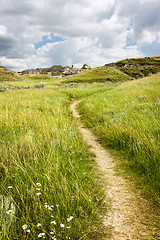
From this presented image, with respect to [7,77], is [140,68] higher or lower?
higher

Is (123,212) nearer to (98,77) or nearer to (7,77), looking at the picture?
(98,77)

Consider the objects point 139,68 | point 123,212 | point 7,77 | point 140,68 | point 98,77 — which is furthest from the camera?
point 7,77

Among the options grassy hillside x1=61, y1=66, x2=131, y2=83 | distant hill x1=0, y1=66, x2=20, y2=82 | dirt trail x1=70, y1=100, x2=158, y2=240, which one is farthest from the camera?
distant hill x1=0, y1=66, x2=20, y2=82

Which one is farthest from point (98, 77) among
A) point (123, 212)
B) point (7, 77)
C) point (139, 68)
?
point (7, 77)

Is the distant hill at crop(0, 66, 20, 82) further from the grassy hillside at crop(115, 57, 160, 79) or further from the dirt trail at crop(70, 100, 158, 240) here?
the dirt trail at crop(70, 100, 158, 240)

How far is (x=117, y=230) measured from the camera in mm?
2285

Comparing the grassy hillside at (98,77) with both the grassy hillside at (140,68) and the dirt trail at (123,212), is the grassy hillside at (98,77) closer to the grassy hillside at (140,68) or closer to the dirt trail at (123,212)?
the grassy hillside at (140,68)

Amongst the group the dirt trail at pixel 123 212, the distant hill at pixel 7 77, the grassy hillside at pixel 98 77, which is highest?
the distant hill at pixel 7 77

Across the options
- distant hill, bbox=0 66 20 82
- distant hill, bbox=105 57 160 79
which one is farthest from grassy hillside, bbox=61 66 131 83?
distant hill, bbox=0 66 20 82

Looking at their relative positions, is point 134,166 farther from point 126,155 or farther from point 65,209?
point 65,209

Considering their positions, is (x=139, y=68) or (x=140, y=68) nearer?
(x=140, y=68)

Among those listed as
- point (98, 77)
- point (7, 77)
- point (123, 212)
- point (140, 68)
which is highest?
point (140, 68)

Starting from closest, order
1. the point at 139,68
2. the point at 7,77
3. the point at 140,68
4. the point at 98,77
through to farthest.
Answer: the point at 98,77 → the point at 140,68 → the point at 139,68 → the point at 7,77

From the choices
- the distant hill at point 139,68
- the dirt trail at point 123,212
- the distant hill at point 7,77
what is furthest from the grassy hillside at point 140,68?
the distant hill at point 7,77
